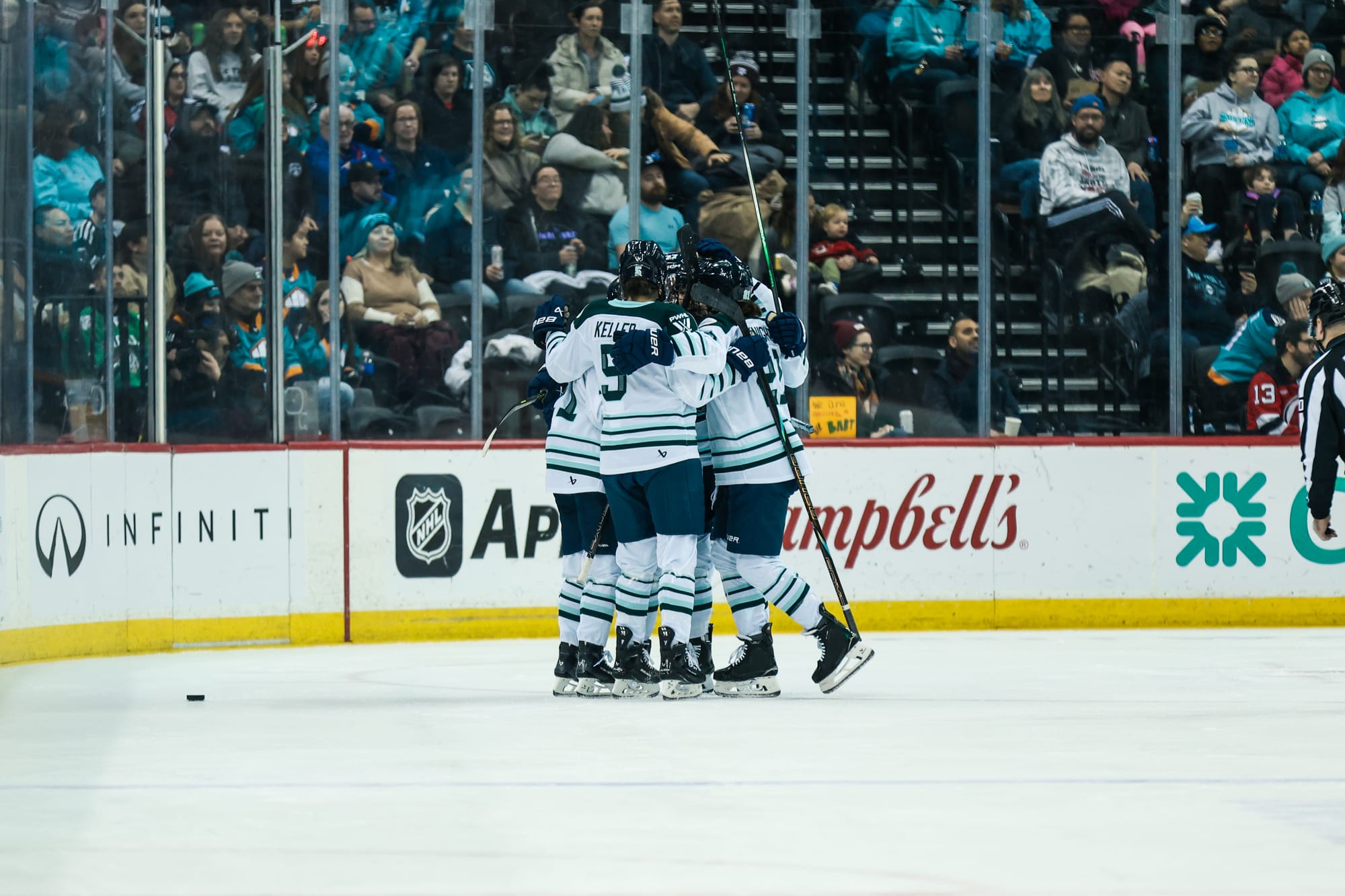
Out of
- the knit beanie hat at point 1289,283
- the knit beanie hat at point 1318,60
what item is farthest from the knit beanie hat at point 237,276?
the knit beanie hat at point 1318,60

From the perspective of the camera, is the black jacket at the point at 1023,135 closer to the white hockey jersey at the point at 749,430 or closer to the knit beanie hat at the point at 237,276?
the knit beanie hat at the point at 237,276

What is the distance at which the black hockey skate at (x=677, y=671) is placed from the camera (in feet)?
22.0

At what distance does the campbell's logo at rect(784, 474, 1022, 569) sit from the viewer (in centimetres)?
989

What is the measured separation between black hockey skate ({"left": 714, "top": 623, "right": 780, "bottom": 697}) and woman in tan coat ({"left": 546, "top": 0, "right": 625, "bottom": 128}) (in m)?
4.71

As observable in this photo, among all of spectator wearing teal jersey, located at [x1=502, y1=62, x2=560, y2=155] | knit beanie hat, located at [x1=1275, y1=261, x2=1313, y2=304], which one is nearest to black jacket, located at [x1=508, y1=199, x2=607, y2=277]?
spectator wearing teal jersey, located at [x1=502, y1=62, x2=560, y2=155]

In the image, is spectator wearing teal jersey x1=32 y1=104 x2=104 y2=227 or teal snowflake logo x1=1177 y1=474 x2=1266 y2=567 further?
teal snowflake logo x1=1177 y1=474 x2=1266 y2=567

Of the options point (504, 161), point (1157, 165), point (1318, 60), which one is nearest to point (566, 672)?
point (504, 161)

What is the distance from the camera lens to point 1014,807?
4.44m

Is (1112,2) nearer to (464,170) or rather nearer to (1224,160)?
(1224,160)

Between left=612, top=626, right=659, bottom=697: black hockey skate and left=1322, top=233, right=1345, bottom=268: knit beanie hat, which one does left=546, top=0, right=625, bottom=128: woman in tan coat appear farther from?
left=612, top=626, right=659, bottom=697: black hockey skate

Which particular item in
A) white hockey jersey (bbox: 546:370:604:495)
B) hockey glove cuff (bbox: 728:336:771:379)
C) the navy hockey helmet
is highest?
the navy hockey helmet

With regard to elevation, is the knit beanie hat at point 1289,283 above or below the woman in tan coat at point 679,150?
below

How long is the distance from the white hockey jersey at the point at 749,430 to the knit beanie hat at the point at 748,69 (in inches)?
186

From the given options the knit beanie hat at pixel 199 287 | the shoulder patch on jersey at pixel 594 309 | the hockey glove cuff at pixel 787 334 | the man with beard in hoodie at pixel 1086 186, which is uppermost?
the man with beard in hoodie at pixel 1086 186
